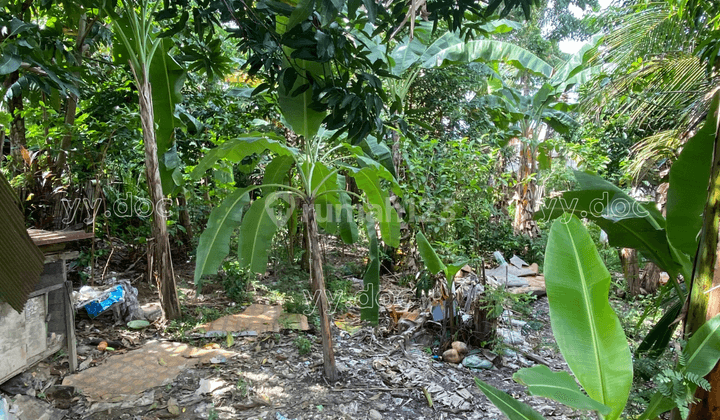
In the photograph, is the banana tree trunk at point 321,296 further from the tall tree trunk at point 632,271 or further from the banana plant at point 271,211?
the tall tree trunk at point 632,271

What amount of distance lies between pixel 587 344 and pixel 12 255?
1898mm

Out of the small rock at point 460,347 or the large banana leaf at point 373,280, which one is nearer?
the large banana leaf at point 373,280

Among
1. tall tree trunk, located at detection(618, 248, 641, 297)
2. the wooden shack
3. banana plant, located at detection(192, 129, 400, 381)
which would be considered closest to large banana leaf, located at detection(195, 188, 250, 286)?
banana plant, located at detection(192, 129, 400, 381)

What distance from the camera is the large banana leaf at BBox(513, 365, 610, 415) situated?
135 cm

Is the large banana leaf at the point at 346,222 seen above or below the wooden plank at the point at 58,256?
above

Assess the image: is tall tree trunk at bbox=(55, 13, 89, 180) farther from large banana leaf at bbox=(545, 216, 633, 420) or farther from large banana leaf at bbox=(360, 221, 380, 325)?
large banana leaf at bbox=(545, 216, 633, 420)

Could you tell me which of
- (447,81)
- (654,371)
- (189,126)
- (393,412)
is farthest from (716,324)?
(447,81)

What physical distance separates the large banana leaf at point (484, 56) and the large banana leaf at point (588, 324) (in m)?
4.20

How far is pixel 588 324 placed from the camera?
167 centimetres

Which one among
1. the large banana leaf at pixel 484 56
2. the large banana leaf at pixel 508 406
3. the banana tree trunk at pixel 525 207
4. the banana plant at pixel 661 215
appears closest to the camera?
the large banana leaf at pixel 508 406

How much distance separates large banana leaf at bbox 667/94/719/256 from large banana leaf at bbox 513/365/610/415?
3.08ft

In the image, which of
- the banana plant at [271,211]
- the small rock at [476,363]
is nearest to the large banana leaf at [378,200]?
the banana plant at [271,211]

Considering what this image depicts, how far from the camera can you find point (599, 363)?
164cm

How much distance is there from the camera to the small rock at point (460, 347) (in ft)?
12.0
